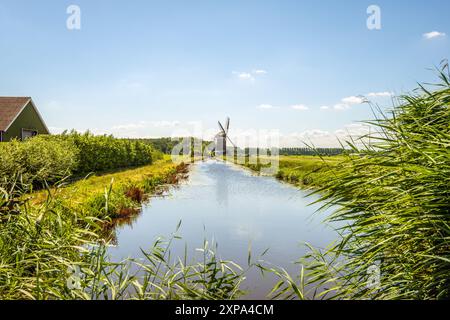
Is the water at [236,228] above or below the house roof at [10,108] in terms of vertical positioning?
below

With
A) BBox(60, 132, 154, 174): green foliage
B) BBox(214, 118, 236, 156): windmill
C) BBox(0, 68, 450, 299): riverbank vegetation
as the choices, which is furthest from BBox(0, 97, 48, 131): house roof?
BBox(214, 118, 236, 156): windmill

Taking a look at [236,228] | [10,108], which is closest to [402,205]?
[236,228]

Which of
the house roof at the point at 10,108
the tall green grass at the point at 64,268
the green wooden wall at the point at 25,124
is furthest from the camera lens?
the green wooden wall at the point at 25,124

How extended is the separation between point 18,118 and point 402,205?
26.3 m

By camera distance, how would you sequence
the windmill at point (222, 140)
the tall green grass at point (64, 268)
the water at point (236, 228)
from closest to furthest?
the tall green grass at point (64, 268), the water at point (236, 228), the windmill at point (222, 140)

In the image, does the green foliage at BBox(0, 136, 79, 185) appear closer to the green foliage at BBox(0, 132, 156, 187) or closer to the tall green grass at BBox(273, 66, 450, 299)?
the green foliage at BBox(0, 132, 156, 187)

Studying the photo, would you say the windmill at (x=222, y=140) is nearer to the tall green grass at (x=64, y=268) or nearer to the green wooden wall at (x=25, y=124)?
the green wooden wall at (x=25, y=124)

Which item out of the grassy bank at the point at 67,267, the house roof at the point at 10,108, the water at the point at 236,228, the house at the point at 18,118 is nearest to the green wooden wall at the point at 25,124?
the house at the point at 18,118

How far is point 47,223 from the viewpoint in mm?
3312

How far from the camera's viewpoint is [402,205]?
2322 mm

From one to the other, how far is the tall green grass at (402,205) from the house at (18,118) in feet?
76.2

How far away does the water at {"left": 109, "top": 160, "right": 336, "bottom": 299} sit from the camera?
647 cm

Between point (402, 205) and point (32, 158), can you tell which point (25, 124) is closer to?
point (32, 158)

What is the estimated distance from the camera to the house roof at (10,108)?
850 inches
